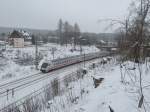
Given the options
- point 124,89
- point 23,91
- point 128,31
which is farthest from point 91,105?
point 23,91

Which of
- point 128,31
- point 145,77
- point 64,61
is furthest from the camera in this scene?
point 64,61

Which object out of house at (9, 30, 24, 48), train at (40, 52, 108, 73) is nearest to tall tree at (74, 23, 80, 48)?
house at (9, 30, 24, 48)

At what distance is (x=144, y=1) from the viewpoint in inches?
194

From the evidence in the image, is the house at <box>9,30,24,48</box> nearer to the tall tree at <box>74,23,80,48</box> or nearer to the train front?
the tall tree at <box>74,23,80,48</box>

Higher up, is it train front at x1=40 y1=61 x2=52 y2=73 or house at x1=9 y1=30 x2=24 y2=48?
house at x1=9 y1=30 x2=24 y2=48

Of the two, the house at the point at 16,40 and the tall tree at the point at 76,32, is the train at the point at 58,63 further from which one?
the tall tree at the point at 76,32

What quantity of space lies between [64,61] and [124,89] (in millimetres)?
26919

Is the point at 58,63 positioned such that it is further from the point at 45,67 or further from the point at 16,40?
the point at 16,40

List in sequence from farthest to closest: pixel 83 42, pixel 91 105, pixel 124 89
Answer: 1. pixel 83 42
2. pixel 124 89
3. pixel 91 105

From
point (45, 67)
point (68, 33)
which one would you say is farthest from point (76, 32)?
point (45, 67)

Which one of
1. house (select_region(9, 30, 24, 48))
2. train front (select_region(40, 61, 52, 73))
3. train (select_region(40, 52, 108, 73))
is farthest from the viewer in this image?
house (select_region(9, 30, 24, 48))

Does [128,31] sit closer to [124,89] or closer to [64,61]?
[124,89]

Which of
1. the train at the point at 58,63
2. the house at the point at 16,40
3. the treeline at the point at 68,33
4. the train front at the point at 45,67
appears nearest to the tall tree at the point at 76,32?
the treeline at the point at 68,33

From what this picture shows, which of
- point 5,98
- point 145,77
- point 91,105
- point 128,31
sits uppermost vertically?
point 128,31
